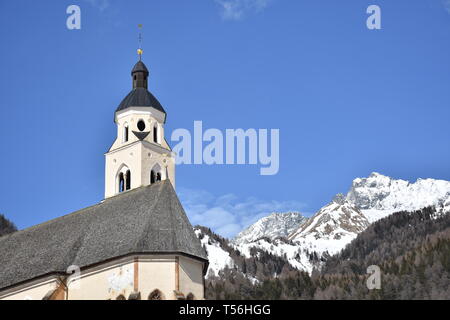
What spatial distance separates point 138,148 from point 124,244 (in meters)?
14.3

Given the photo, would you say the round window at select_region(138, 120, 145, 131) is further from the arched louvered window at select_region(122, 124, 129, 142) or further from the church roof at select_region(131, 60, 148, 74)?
the church roof at select_region(131, 60, 148, 74)

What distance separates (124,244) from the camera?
52.6 metres

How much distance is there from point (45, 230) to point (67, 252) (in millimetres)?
6799

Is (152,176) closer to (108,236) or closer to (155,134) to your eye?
(155,134)

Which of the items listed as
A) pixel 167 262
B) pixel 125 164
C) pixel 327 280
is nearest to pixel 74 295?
pixel 167 262

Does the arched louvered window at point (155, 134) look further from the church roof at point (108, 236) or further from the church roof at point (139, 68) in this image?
the church roof at point (108, 236)

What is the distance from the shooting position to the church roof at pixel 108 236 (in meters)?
52.3

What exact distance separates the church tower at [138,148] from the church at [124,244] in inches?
3.2

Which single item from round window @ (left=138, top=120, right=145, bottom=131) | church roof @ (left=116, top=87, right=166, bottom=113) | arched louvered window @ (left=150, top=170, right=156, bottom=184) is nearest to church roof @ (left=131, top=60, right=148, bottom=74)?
church roof @ (left=116, top=87, right=166, bottom=113)

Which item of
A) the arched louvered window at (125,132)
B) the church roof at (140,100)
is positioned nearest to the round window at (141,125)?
the arched louvered window at (125,132)

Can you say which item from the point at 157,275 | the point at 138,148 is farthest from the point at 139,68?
the point at 157,275

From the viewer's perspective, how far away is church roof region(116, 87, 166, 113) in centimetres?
6825

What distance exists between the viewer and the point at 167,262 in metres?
51.0
